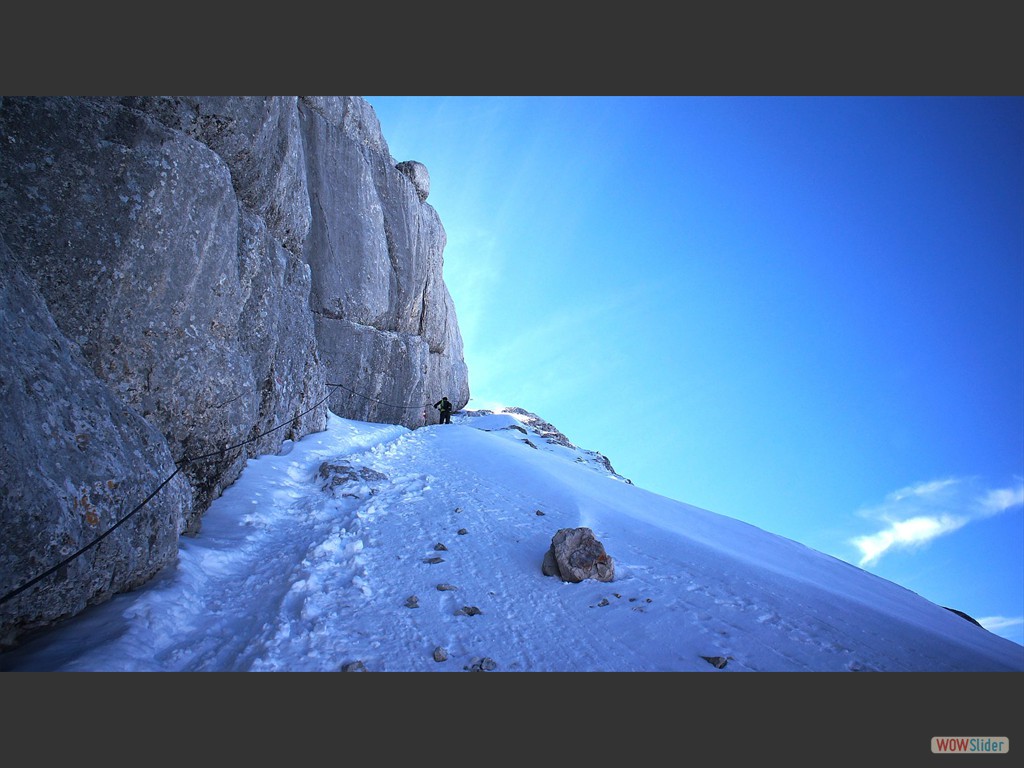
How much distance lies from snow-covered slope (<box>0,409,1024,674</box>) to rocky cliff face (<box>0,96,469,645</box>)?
2.63ft

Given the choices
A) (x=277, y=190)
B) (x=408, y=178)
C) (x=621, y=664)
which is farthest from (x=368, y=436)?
(x=408, y=178)

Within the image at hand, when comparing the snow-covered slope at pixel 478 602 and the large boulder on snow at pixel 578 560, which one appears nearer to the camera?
the snow-covered slope at pixel 478 602

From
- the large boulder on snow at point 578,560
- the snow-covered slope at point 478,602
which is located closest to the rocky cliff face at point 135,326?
the snow-covered slope at point 478,602

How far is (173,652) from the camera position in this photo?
4.76 m

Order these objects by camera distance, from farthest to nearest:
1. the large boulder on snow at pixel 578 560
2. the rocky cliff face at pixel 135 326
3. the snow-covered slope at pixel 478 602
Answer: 1. the large boulder on snow at pixel 578 560
2. the rocky cliff face at pixel 135 326
3. the snow-covered slope at pixel 478 602

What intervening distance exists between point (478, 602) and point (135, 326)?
7.19m

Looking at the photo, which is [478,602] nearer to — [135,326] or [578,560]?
[578,560]

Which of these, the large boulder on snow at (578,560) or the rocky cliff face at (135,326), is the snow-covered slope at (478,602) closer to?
the large boulder on snow at (578,560)

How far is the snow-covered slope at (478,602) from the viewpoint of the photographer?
487cm

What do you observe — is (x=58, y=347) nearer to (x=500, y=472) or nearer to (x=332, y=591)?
(x=332, y=591)

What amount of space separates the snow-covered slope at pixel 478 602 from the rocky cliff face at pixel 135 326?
80cm

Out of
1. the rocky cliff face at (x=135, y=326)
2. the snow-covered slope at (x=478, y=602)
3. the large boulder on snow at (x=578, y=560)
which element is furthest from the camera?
the large boulder on snow at (x=578, y=560)

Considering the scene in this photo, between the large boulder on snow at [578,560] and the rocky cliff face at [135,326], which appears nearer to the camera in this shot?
the rocky cliff face at [135,326]

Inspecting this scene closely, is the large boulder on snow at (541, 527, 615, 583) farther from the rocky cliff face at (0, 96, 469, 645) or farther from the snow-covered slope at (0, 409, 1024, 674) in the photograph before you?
the rocky cliff face at (0, 96, 469, 645)
